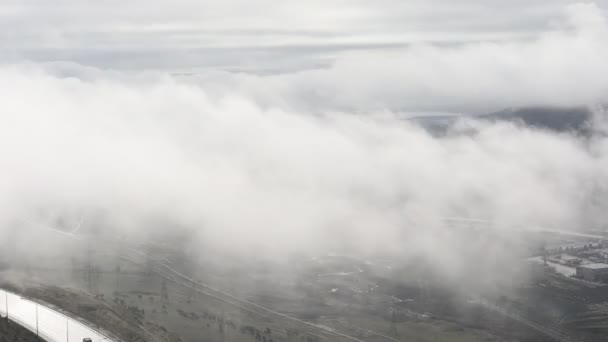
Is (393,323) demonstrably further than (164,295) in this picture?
No

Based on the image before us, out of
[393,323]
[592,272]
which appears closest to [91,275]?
[393,323]

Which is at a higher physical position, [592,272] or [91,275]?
[592,272]

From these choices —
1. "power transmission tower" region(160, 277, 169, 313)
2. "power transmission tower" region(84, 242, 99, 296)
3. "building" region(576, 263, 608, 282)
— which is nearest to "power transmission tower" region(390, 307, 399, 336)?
"power transmission tower" region(160, 277, 169, 313)

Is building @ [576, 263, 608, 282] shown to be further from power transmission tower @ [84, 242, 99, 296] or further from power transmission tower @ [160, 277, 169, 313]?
power transmission tower @ [84, 242, 99, 296]

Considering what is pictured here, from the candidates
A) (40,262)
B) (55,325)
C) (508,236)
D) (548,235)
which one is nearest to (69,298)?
(55,325)

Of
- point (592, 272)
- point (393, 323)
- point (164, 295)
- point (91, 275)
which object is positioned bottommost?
point (393, 323)

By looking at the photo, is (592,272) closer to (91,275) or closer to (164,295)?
(164,295)

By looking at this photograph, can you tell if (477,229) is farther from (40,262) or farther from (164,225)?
(40,262)

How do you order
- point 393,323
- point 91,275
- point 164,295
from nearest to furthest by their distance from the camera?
point 393,323 < point 164,295 < point 91,275

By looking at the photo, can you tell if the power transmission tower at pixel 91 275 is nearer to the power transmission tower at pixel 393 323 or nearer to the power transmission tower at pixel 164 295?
the power transmission tower at pixel 164 295
